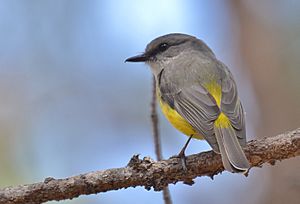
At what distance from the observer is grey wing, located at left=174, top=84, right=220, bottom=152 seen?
4.20 meters

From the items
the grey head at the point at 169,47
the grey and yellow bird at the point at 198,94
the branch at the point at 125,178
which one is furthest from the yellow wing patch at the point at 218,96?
the grey head at the point at 169,47

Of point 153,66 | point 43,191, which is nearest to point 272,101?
point 153,66

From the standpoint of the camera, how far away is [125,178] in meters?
3.85

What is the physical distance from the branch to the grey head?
1.76 metres

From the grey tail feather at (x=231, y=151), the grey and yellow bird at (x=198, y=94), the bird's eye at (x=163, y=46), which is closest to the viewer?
the grey tail feather at (x=231, y=151)

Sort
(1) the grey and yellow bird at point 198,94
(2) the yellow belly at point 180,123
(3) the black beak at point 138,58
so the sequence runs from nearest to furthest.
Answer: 1. (1) the grey and yellow bird at point 198,94
2. (2) the yellow belly at point 180,123
3. (3) the black beak at point 138,58

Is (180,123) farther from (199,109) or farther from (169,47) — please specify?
(169,47)

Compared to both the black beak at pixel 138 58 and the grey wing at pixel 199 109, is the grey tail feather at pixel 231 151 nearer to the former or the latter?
the grey wing at pixel 199 109

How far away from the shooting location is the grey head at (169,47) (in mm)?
5586

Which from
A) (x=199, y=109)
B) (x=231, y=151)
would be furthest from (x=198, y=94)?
(x=231, y=151)

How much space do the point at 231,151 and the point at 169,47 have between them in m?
2.08

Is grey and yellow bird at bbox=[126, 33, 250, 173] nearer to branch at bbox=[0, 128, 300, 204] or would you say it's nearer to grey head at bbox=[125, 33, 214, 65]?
grey head at bbox=[125, 33, 214, 65]

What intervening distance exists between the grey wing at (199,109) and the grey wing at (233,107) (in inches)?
3.1

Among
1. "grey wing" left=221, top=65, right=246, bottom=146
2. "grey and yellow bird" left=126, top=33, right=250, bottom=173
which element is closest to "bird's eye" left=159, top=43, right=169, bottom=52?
"grey and yellow bird" left=126, top=33, right=250, bottom=173
